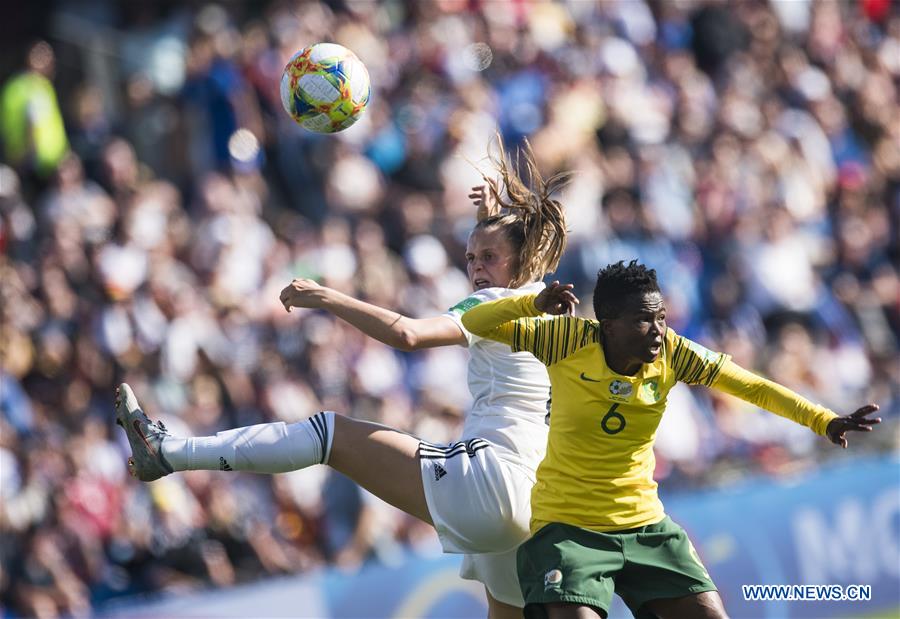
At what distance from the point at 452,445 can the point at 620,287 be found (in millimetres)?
1013

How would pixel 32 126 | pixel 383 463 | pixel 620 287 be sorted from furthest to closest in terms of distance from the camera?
pixel 32 126, pixel 383 463, pixel 620 287

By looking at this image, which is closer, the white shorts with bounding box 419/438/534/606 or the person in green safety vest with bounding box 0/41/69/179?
the white shorts with bounding box 419/438/534/606

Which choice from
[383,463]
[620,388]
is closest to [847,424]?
[620,388]

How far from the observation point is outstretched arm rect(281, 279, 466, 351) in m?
5.72

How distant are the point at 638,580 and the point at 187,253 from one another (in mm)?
6958

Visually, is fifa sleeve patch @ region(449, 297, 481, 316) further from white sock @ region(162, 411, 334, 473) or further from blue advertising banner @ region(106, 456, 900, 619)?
blue advertising banner @ region(106, 456, 900, 619)

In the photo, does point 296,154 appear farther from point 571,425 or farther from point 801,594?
point 571,425

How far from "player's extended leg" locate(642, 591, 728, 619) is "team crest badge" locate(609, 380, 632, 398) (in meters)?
0.85

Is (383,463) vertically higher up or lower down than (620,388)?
lower down

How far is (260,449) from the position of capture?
5996mm

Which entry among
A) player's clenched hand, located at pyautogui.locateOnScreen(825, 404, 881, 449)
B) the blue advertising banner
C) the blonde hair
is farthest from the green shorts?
the blue advertising banner

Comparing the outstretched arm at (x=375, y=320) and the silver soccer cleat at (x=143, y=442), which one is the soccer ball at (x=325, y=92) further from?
the silver soccer cleat at (x=143, y=442)

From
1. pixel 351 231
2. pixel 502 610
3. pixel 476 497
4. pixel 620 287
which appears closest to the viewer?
pixel 620 287

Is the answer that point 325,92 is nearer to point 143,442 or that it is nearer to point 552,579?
point 143,442
